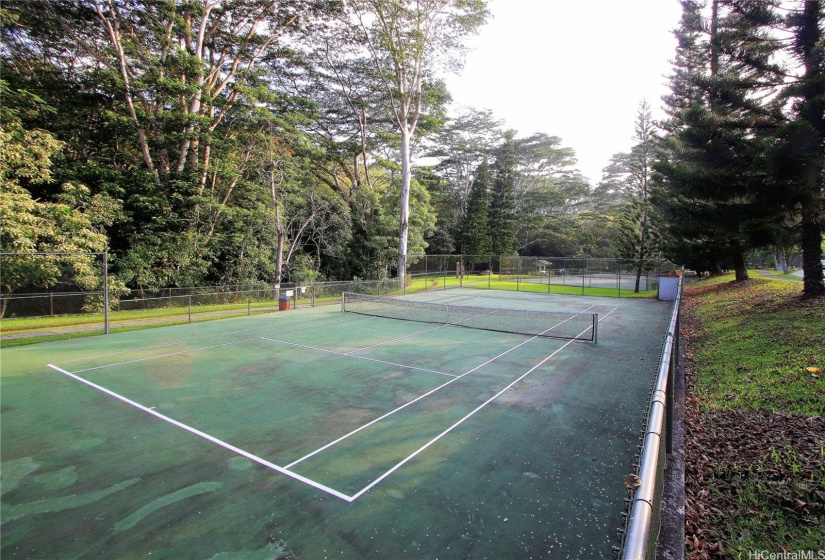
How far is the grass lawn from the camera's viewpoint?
11.8 ft

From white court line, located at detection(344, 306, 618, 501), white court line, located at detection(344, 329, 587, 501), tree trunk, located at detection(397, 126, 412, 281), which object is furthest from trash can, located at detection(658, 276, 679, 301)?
white court line, located at detection(344, 329, 587, 501)

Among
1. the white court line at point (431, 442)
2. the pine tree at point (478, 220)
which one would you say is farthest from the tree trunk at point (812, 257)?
the pine tree at point (478, 220)

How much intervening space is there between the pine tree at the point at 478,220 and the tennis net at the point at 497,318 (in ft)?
93.4

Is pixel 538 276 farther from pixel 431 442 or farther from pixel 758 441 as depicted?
pixel 431 442

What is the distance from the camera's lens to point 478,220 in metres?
47.2

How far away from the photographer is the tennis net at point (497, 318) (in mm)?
14046

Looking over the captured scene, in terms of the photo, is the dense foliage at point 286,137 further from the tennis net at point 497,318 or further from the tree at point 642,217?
the tennis net at point 497,318

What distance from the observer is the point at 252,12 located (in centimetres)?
2502

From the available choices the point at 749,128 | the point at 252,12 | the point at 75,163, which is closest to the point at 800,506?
the point at 749,128

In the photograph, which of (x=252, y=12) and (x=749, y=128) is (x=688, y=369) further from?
(x=252, y=12)

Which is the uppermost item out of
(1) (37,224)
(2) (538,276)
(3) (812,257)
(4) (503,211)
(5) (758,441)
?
(4) (503,211)

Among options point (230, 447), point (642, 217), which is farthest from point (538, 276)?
point (230, 447)

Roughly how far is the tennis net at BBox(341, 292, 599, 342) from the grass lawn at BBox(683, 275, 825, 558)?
460cm

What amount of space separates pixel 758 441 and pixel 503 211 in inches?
1786
